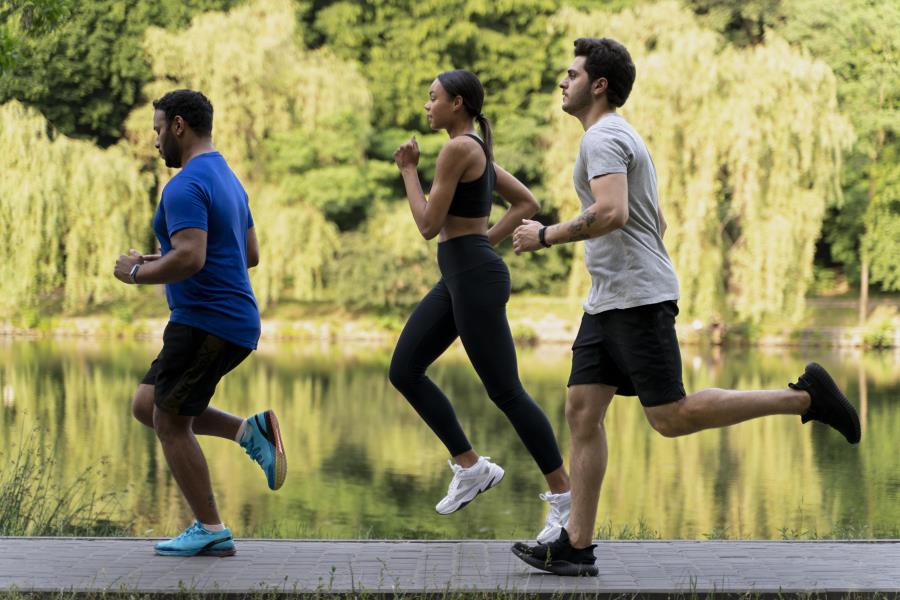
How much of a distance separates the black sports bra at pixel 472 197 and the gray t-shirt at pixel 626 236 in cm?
62

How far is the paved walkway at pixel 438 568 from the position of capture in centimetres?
424

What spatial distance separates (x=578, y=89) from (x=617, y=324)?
0.80 m

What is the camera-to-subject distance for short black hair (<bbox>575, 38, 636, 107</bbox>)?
4543mm

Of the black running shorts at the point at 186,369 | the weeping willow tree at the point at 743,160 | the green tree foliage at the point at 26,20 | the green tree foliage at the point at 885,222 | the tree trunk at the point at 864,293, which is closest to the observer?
the black running shorts at the point at 186,369

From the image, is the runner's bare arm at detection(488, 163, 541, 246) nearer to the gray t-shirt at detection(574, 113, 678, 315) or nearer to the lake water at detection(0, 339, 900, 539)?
the gray t-shirt at detection(574, 113, 678, 315)

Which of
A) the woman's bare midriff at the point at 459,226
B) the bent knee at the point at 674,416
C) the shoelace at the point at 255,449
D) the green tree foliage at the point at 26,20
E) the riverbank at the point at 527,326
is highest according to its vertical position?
the green tree foliage at the point at 26,20

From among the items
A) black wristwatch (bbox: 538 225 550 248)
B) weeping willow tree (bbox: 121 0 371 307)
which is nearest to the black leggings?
black wristwatch (bbox: 538 225 550 248)

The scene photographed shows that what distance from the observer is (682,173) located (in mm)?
28844

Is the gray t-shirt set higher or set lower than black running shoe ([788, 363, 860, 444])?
higher

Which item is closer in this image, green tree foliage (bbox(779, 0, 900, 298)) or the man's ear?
the man's ear

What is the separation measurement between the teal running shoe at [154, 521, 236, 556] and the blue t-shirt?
67 cm

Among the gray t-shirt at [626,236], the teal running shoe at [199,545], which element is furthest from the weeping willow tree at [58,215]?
the gray t-shirt at [626,236]

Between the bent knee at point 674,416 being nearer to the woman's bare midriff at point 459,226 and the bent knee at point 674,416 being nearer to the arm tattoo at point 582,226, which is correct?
the arm tattoo at point 582,226

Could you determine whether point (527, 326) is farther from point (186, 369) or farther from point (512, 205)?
point (186, 369)
